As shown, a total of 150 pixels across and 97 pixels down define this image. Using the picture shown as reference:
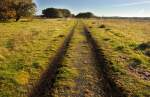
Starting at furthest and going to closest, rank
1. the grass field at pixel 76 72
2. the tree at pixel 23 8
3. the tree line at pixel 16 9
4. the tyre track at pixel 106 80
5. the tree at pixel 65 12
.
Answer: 1. the tree at pixel 65 12
2. the tree at pixel 23 8
3. the tree line at pixel 16 9
4. the grass field at pixel 76 72
5. the tyre track at pixel 106 80

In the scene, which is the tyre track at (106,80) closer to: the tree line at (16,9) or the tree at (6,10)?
the tree at (6,10)

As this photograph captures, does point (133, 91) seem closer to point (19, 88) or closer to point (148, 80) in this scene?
point (148, 80)

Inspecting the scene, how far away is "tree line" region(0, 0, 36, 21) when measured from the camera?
67.1 metres

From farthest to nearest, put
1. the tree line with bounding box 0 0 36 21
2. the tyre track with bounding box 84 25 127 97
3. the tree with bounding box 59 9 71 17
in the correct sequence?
1. the tree with bounding box 59 9 71 17
2. the tree line with bounding box 0 0 36 21
3. the tyre track with bounding box 84 25 127 97

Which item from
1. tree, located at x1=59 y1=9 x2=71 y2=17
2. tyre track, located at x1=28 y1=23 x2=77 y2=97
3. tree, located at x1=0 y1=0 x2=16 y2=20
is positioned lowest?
tree, located at x1=59 y1=9 x2=71 y2=17

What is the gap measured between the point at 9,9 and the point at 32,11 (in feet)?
36.7

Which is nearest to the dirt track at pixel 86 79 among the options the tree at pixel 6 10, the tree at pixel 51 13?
the tree at pixel 6 10

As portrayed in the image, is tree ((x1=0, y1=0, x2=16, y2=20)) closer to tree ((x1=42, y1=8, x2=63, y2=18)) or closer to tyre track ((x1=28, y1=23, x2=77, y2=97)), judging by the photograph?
tyre track ((x1=28, y1=23, x2=77, y2=97))

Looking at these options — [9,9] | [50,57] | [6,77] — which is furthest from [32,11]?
[6,77]

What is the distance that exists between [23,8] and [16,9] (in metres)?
2.43

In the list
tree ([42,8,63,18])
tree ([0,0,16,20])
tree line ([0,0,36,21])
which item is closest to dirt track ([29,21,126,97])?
tree ([0,0,16,20])

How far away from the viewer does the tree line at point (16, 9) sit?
220 ft

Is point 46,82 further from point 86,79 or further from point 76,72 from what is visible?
point 76,72

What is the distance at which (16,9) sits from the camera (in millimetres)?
74500
